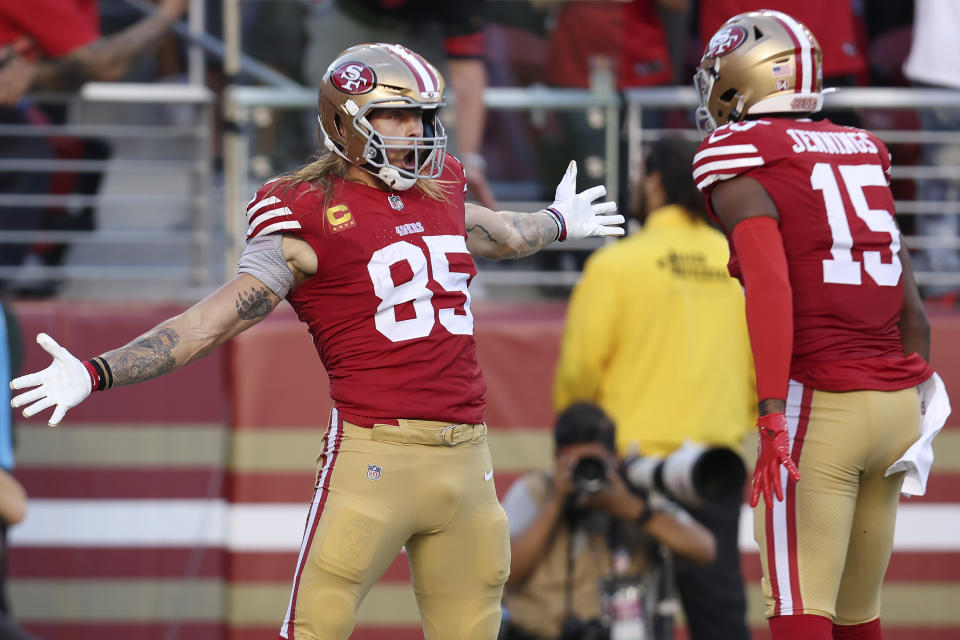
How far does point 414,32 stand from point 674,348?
178 centimetres

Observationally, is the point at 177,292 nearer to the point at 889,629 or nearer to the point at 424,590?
the point at 424,590

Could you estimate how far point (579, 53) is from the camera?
6262 millimetres

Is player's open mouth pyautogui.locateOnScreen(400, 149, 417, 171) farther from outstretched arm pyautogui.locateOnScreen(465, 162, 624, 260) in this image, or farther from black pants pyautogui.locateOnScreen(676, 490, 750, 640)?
black pants pyautogui.locateOnScreen(676, 490, 750, 640)

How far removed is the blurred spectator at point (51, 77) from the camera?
5852 millimetres

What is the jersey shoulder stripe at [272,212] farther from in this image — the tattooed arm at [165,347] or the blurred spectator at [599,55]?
the blurred spectator at [599,55]

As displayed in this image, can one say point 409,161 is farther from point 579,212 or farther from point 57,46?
point 57,46

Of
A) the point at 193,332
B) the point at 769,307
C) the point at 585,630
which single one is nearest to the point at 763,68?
the point at 769,307

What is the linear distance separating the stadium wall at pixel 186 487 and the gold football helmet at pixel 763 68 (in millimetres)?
2308

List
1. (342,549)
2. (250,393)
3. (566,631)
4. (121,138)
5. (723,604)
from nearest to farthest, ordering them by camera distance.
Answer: (342,549) → (566,631) → (723,604) → (250,393) → (121,138)

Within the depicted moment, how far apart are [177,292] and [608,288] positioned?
Result: 1959 mm

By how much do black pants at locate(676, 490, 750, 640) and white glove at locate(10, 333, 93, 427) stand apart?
2592 mm

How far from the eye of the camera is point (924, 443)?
371 cm

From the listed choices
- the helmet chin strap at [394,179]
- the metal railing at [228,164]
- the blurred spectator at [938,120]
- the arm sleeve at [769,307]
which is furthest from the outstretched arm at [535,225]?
the blurred spectator at [938,120]

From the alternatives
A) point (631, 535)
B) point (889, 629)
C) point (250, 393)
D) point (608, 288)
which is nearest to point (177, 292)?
point (250, 393)
